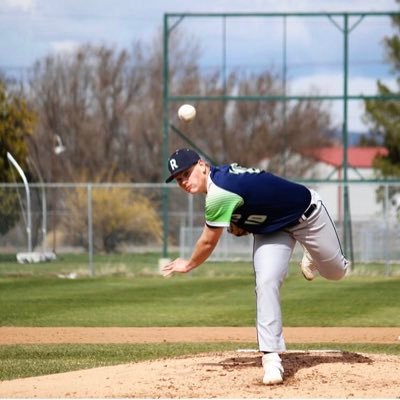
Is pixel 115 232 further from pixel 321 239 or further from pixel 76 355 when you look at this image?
pixel 321 239

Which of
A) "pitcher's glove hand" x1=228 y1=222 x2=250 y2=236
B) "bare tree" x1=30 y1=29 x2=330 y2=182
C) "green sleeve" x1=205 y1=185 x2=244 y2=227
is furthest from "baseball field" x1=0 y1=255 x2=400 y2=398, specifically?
"bare tree" x1=30 y1=29 x2=330 y2=182

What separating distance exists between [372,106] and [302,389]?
3121cm

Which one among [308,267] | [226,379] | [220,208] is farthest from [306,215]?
[226,379]

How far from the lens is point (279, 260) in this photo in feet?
27.3

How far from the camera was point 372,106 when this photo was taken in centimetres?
3841

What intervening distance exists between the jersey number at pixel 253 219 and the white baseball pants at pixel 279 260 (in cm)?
18

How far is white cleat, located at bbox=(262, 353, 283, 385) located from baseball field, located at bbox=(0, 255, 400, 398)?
0.08 m

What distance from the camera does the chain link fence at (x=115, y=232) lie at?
25391 millimetres

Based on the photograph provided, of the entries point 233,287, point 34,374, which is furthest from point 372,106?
point 34,374

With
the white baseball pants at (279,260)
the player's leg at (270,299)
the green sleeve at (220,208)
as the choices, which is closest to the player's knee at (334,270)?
the white baseball pants at (279,260)

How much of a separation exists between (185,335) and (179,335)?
8 cm

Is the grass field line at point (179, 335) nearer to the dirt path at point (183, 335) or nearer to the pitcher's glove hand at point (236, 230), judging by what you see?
the dirt path at point (183, 335)

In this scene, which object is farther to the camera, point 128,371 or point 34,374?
point 34,374

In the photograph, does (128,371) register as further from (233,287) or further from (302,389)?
(233,287)
